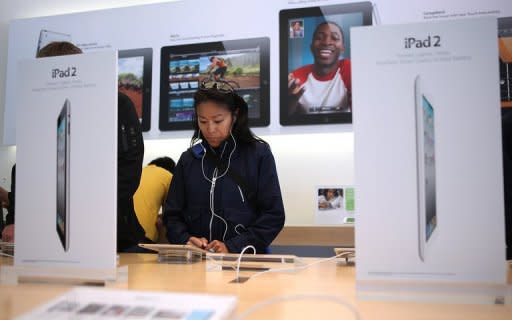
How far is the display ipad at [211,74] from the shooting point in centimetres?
277

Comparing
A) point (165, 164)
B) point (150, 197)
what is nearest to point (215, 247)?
point (150, 197)

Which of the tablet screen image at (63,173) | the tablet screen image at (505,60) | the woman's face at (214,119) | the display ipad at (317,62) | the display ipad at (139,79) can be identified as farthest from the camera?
the display ipad at (139,79)

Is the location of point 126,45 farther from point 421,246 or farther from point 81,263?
point 421,246

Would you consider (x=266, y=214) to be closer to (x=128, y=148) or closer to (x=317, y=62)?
(x=128, y=148)

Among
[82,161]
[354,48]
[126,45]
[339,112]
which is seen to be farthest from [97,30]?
[354,48]

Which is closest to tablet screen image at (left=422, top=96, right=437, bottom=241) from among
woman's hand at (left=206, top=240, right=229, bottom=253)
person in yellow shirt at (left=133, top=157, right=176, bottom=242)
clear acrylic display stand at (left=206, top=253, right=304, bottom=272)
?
clear acrylic display stand at (left=206, top=253, right=304, bottom=272)

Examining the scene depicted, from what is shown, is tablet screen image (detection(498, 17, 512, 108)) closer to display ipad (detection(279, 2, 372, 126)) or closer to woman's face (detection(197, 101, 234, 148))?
display ipad (detection(279, 2, 372, 126))

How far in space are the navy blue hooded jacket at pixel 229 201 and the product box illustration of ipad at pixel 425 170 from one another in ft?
3.28

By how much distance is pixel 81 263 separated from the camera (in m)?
0.83

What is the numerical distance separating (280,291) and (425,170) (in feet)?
1.01

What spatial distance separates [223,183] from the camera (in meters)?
1.76

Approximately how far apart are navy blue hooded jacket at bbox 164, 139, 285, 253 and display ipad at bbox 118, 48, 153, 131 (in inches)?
47.9

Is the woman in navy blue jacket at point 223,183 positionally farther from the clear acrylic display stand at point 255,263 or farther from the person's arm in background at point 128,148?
the clear acrylic display stand at point 255,263

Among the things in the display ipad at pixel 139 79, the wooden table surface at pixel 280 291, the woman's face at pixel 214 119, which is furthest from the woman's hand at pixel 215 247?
the display ipad at pixel 139 79
